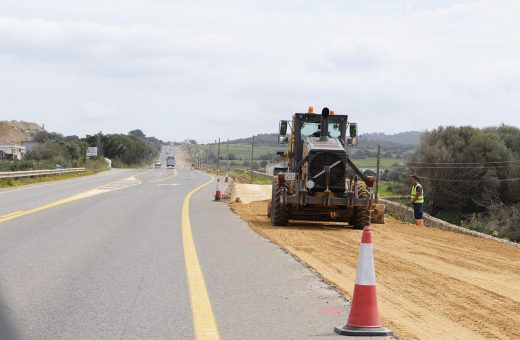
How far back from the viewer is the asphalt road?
6.57 metres

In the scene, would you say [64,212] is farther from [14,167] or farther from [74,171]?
[74,171]

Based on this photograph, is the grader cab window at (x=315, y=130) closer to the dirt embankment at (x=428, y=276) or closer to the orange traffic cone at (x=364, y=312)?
the dirt embankment at (x=428, y=276)

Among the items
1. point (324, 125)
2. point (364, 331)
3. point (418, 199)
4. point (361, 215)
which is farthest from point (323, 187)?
point (364, 331)

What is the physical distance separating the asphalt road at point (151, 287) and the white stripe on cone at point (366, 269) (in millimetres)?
513

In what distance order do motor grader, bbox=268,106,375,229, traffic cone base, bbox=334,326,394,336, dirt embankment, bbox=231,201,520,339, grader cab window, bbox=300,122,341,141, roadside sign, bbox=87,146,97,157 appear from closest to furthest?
traffic cone base, bbox=334,326,394,336 → dirt embankment, bbox=231,201,520,339 → motor grader, bbox=268,106,375,229 → grader cab window, bbox=300,122,341,141 → roadside sign, bbox=87,146,97,157

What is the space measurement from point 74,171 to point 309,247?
191ft

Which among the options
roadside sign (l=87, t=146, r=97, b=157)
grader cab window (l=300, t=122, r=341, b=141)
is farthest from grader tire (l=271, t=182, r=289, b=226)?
roadside sign (l=87, t=146, r=97, b=157)

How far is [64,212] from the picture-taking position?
2073 cm

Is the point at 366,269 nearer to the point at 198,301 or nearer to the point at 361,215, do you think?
the point at 198,301

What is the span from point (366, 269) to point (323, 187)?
12318mm

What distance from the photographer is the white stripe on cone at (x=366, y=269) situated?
260 inches

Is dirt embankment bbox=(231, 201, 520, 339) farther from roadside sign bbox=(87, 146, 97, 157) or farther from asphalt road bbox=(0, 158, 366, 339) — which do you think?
roadside sign bbox=(87, 146, 97, 157)

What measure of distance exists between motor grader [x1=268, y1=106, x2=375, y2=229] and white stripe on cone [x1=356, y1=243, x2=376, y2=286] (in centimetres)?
1182

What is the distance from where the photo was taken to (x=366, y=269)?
6.68 meters
